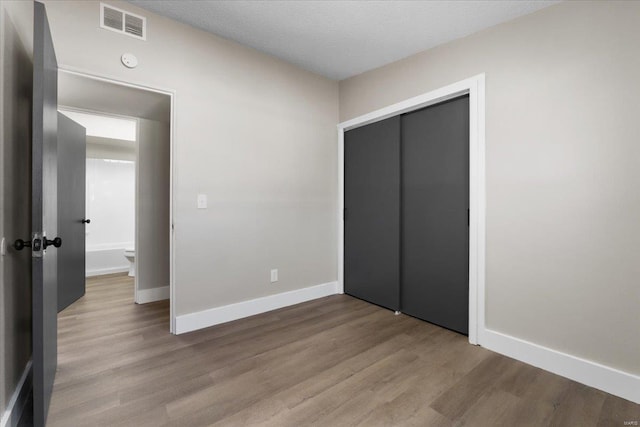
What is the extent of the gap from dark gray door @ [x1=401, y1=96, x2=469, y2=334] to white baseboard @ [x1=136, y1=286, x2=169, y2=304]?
8.80 ft

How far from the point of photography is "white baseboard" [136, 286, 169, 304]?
10.6 ft

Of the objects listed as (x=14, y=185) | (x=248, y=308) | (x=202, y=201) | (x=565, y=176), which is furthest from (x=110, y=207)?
(x=565, y=176)

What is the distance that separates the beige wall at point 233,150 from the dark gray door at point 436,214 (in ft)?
3.34

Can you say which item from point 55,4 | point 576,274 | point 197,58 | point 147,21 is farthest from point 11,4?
point 576,274

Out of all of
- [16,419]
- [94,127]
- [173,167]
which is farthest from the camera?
[94,127]

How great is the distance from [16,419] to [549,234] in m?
3.20

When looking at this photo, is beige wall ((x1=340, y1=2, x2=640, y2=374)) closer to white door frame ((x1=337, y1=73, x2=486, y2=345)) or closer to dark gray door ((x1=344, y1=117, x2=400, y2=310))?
white door frame ((x1=337, y1=73, x2=486, y2=345))

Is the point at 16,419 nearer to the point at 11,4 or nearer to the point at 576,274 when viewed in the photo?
the point at 11,4

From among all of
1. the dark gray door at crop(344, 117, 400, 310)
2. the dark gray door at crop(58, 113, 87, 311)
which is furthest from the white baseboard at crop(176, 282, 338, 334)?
the dark gray door at crop(58, 113, 87, 311)

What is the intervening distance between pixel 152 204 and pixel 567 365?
156 inches

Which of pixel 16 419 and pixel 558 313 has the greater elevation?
pixel 558 313

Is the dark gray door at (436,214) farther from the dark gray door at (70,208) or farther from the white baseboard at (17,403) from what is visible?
the dark gray door at (70,208)

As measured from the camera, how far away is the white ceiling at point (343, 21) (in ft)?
6.97

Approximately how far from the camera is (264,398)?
5.38 ft
